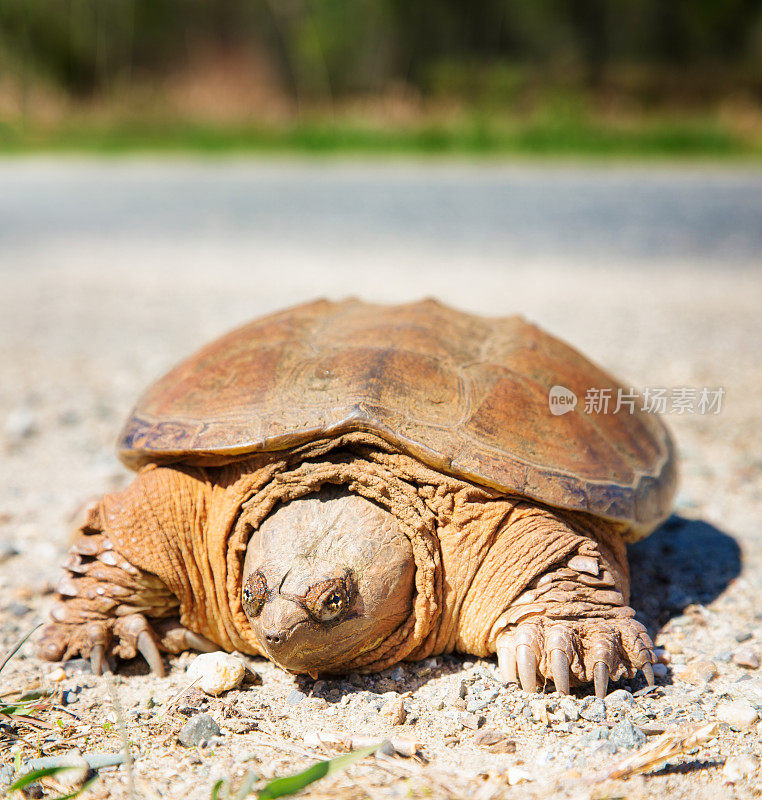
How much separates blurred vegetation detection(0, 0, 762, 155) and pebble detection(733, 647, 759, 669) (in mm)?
8673

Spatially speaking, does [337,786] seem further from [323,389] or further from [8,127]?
[8,127]

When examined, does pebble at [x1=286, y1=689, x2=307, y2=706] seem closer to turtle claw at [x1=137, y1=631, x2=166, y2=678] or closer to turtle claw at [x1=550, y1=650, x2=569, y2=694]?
turtle claw at [x1=137, y1=631, x2=166, y2=678]

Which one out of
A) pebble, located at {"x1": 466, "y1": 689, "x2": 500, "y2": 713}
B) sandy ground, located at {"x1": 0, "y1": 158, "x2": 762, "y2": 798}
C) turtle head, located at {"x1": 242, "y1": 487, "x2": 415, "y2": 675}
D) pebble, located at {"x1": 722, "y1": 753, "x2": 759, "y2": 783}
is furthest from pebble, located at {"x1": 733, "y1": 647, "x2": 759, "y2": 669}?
turtle head, located at {"x1": 242, "y1": 487, "x2": 415, "y2": 675}

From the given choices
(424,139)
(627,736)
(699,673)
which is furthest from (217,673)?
(424,139)

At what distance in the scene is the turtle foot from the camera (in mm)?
2203

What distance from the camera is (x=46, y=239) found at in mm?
8852

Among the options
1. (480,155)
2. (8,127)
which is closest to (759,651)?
(480,155)

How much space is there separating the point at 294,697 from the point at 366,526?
0.51 meters

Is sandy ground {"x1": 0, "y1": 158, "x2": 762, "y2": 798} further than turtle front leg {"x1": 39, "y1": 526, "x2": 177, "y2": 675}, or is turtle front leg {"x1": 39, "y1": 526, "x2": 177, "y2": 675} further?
turtle front leg {"x1": 39, "y1": 526, "x2": 177, "y2": 675}

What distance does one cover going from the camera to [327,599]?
204 cm

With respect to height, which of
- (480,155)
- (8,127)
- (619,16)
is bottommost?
(480,155)

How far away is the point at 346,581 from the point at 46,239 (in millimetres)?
7919

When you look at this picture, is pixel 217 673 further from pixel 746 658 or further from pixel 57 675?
pixel 746 658

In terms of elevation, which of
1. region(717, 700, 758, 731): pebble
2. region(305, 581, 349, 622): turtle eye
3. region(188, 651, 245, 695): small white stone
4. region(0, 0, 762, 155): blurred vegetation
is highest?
region(0, 0, 762, 155): blurred vegetation
